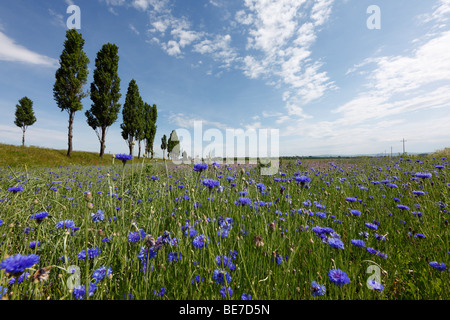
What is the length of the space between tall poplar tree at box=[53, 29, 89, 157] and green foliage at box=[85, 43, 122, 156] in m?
2.24

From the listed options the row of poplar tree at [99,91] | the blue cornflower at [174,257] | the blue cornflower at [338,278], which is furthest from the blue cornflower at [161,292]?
the row of poplar tree at [99,91]

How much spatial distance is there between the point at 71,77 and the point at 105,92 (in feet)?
11.3

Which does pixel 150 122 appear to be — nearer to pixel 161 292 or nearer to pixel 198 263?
pixel 198 263

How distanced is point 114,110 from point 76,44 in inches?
250

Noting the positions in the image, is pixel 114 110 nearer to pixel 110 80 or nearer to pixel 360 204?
pixel 110 80

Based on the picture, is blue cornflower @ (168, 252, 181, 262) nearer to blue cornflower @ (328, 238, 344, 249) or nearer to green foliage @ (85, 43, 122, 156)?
blue cornflower @ (328, 238, 344, 249)

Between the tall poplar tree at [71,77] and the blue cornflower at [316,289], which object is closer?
the blue cornflower at [316,289]

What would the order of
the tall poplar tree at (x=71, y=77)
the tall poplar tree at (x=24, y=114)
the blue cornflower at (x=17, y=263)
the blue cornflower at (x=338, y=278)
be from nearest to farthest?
the blue cornflower at (x=17, y=263), the blue cornflower at (x=338, y=278), the tall poplar tree at (x=71, y=77), the tall poplar tree at (x=24, y=114)

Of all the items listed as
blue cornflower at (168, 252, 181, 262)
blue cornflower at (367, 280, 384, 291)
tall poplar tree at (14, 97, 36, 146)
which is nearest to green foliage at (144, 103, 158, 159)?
tall poplar tree at (14, 97, 36, 146)

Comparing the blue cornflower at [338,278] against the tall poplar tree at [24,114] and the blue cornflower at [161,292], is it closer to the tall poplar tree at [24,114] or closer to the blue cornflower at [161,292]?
the blue cornflower at [161,292]

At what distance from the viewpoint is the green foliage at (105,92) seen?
1950cm

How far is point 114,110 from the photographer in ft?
66.5

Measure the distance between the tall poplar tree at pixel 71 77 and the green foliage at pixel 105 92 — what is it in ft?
7.34

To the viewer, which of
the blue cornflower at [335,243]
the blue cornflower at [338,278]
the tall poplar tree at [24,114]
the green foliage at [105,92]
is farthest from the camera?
the tall poplar tree at [24,114]
